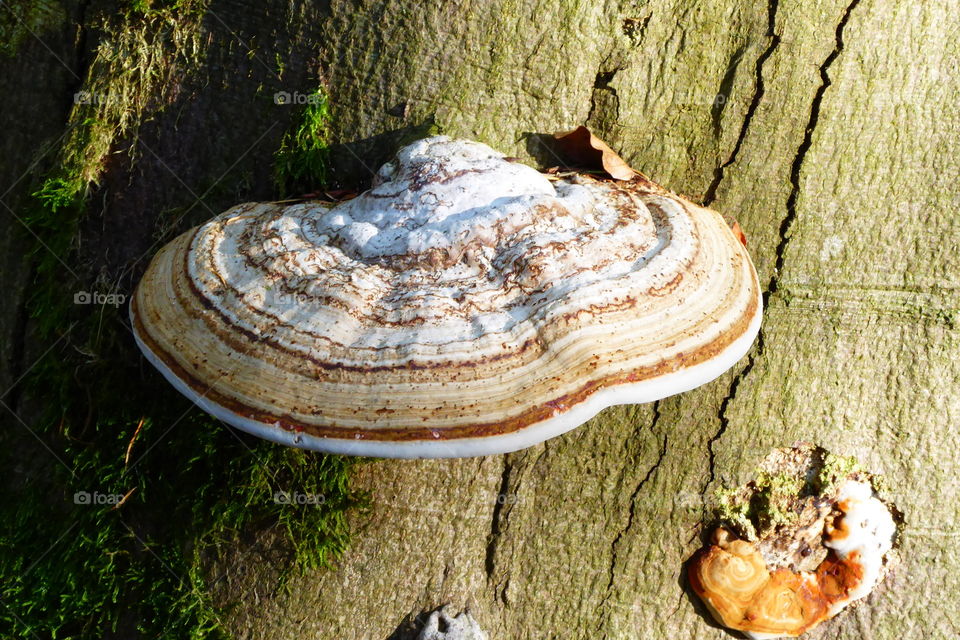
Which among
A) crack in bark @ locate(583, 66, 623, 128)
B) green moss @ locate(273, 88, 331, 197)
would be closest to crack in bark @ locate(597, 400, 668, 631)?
crack in bark @ locate(583, 66, 623, 128)

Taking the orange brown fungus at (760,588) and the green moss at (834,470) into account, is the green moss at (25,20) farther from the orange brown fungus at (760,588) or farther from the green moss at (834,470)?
the green moss at (834,470)

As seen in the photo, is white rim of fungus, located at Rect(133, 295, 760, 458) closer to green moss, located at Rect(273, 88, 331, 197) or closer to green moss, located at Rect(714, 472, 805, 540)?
green moss, located at Rect(714, 472, 805, 540)

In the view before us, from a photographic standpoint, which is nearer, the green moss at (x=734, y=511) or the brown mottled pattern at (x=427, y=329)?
the brown mottled pattern at (x=427, y=329)

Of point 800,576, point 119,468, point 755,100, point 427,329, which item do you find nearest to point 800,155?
point 755,100

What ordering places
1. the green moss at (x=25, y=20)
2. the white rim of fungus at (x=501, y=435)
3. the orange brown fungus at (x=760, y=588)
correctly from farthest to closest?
the green moss at (x=25, y=20) < the orange brown fungus at (x=760, y=588) < the white rim of fungus at (x=501, y=435)

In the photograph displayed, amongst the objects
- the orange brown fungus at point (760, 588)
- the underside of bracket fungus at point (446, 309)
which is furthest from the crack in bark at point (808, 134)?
the orange brown fungus at point (760, 588)

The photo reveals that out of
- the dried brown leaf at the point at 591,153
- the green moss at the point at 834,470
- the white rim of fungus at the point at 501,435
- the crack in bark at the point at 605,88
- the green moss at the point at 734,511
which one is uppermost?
the crack in bark at the point at 605,88

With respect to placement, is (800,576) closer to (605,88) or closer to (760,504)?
(760,504)
